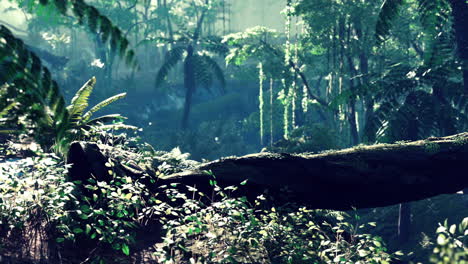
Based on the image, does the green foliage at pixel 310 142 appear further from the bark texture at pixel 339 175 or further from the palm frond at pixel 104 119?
the bark texture at pixel 339 175

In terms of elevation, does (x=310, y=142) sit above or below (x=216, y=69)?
below

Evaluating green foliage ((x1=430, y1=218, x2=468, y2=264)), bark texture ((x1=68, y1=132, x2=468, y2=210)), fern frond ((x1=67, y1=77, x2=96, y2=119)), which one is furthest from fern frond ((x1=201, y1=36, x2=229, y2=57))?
green foliage ((x1=430, y1=218, x2=468, y2=264))

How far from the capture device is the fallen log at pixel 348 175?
25.2ft

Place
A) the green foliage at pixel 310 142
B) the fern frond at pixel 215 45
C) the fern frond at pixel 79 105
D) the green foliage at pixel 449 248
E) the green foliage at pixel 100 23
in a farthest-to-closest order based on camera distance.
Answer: the fern frond at pixel 215 45 < the green foliage at pixel 310 142 < the fern frond at pixel 79 105 < the green foliage at pixel 100 23 < the green foliage at pixel 449 248

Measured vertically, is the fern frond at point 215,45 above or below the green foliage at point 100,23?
above

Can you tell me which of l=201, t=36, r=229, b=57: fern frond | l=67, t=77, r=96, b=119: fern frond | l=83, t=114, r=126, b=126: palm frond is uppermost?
l=201, t=36, r=229, b=57: fern frond

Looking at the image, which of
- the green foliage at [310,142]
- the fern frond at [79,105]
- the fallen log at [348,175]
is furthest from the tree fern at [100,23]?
the green foliage at [310,142]

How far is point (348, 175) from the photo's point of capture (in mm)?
7785

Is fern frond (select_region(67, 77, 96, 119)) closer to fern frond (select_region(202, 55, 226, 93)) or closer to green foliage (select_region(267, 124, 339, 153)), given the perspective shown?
green foliage (select_region(267, 124, 339, 153))

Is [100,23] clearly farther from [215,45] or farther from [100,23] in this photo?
[215,45]

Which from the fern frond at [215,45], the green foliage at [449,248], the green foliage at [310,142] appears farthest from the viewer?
the fern frond at [215,45]

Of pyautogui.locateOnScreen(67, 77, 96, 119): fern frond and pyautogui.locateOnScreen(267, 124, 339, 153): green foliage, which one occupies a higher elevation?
pyautogui.locateOnScreen(67, 77, 96, 119): fern frond

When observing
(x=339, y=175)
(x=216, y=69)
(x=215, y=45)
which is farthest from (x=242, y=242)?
(x=216, y=69)

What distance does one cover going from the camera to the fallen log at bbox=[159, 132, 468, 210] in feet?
25.2
